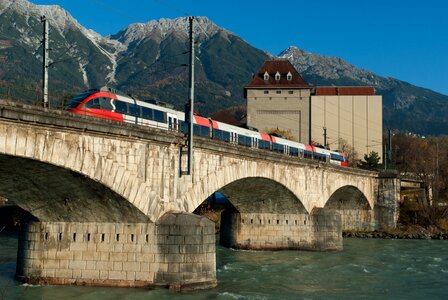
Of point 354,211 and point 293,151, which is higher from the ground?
point 293,151

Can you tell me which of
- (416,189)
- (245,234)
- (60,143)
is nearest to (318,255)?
(245,234)

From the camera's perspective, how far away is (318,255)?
40719 millimetres

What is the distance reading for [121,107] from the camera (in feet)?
93.0

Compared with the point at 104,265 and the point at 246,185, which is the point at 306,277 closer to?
the point at 246,185

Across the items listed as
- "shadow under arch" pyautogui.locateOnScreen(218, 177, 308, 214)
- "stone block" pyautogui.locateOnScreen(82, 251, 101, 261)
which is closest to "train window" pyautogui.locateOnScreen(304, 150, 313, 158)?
"shadow under arch" pyautogui.locateOnScreen(218, 177, 308, 214)

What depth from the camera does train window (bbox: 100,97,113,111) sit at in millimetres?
26984

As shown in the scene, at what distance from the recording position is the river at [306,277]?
76.0 feet

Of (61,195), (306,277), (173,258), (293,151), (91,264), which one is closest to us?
(61,195)

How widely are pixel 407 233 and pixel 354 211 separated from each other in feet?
21.8

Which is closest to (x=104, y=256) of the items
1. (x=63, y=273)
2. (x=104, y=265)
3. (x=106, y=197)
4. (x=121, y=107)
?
(x=104, y=265)

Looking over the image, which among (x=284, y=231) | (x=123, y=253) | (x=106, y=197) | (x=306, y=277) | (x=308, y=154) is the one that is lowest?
(x=306, y=277)

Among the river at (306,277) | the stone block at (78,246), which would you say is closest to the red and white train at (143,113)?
the stone block at (78,246)

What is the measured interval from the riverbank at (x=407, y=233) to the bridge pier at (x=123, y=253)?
3769cm

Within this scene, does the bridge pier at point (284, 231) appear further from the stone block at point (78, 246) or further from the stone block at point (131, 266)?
the stone block at point (78, 246)
